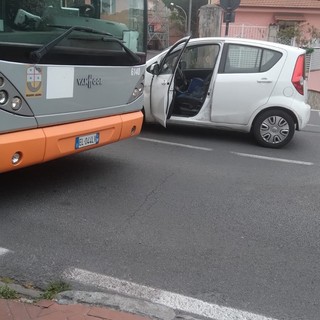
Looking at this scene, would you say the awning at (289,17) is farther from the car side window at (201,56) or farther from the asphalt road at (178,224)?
the asphalt road at (178,224)

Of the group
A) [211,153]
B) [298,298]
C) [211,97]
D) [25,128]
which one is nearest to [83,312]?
[298,298]

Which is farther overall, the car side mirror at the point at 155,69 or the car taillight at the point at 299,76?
the car side mirror at the point at 155,69

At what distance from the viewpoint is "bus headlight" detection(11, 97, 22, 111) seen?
4095mm

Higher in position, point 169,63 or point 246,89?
point 169,63

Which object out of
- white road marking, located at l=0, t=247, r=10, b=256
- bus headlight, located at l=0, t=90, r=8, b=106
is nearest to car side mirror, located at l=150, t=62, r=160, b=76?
bus headlight, located at l=0, t=90, r=8, b=106

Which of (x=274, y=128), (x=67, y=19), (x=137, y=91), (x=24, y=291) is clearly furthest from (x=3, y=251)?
(x=274, y=128)

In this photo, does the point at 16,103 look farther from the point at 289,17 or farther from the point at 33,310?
the point at 289,17

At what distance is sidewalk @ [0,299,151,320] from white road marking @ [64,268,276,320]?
276 millimetres

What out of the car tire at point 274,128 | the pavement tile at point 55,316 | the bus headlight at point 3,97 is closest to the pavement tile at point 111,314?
the pavement tile at point 55,316

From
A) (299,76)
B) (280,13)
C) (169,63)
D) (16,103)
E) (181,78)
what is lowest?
(16,103)

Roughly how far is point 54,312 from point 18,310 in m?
0.22

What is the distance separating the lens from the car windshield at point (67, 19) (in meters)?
4.20

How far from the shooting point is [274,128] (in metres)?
7.55

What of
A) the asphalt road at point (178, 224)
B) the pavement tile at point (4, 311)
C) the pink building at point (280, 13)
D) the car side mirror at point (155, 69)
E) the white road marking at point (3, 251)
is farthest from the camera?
the pink building at point (280, 13)
